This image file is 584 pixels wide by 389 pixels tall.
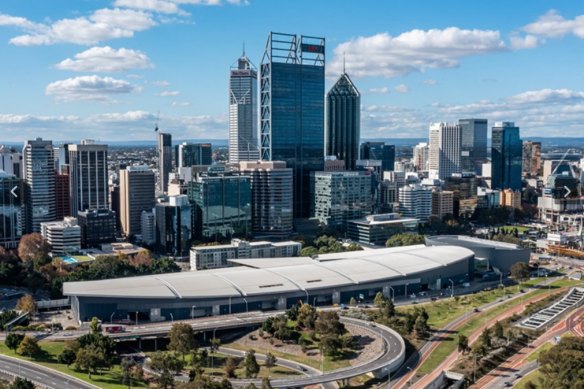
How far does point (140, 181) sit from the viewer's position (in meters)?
130

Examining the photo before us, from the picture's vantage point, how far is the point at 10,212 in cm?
11269

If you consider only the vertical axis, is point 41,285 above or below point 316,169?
below

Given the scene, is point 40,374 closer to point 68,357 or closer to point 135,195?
point 68,357

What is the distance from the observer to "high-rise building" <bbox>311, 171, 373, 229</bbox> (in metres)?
132

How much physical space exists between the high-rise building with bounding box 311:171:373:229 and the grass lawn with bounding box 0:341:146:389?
261 feet

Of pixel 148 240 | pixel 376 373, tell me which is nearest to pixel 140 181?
pixel 148 240

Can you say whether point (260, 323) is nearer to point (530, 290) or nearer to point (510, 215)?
point (530, 290)

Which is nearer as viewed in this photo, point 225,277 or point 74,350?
point 74,350

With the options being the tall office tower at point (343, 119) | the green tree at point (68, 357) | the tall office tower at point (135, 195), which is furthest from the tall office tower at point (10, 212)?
the tall office tower at point (343, 119)

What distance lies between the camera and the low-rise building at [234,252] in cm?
9838

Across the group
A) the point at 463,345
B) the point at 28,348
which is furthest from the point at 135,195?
the point at 463,345

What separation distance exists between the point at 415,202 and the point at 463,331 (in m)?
79.1

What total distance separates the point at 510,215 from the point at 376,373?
116 m

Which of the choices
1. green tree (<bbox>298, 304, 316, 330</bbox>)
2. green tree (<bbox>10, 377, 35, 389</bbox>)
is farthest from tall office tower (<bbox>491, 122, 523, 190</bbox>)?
green tree (<bbox>10, 377, 35, 389</bbox>)
